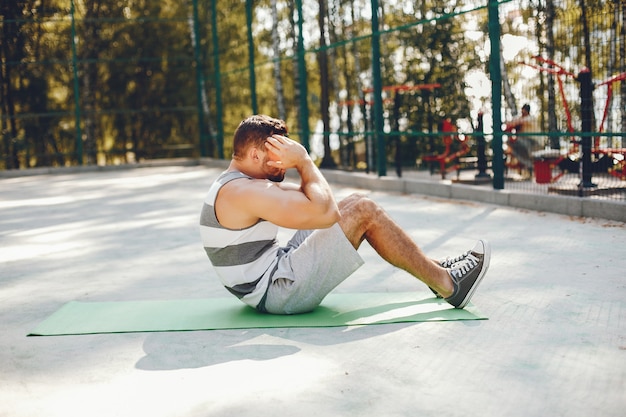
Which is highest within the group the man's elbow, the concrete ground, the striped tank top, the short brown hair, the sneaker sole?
the short brown hair

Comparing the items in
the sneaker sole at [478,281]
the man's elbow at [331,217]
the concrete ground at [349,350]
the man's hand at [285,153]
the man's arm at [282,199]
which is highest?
the man's hand at [285,153]

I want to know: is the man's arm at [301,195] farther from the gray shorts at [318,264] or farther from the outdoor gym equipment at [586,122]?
the outdoor gym equipment at [586,122]

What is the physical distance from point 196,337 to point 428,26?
877 cm

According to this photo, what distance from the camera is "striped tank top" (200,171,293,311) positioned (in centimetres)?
428

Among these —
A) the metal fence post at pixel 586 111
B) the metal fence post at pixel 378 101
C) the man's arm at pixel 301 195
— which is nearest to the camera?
the man's arm at pixel 301 195

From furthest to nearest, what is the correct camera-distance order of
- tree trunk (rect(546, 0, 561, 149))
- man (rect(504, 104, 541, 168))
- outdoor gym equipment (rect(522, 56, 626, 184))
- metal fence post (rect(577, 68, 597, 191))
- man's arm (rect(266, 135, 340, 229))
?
1. man (rect(504, 104, 541, 168))
2. tree trunk (rect(546, 0, 561, 149))
3. metal fence post (rect(577, 68, 597, 191))
4. outdoor gym equipment (rect(522, 56, 626, 184))
5. man's arm (rect(266, 135, 340, 229))

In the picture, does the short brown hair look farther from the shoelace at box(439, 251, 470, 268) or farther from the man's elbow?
the shoelace at box(439, 251, 470, 268)

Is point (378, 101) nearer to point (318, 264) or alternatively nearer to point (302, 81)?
point (302, 81)

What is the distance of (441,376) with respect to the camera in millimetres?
3385

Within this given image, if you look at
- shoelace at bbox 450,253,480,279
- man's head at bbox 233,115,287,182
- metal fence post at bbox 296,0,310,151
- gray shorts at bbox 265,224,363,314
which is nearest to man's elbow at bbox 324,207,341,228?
gray shorts at bbox 265,224,363,314

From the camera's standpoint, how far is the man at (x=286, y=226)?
4.14m

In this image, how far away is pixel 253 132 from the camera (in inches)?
167

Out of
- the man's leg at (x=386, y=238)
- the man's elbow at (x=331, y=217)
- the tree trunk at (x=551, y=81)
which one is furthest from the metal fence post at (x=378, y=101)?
the man's elbow at (x=331, y=217)

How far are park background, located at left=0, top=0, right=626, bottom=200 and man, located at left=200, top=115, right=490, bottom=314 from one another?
3617 mm
